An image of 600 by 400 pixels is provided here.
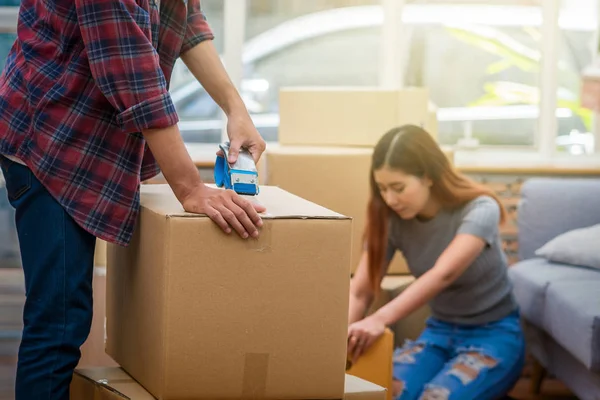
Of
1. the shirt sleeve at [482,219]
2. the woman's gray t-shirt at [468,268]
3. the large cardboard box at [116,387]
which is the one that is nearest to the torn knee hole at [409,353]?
the woman's gray t-shirt at [468,268]

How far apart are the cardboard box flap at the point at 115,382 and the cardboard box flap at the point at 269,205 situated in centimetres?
31

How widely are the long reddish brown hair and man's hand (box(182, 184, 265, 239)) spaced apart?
1.08m

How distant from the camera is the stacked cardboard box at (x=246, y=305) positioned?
1.49m

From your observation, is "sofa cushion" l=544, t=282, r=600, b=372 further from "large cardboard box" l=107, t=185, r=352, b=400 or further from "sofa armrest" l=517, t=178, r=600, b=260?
"large cardboard box" l=107, t=185, r=352, b=400

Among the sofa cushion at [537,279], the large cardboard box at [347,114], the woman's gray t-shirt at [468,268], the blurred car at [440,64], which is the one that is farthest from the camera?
the blurred car at [440,64]

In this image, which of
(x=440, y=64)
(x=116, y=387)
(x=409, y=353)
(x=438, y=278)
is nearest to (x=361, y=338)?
(x=438, y=278)

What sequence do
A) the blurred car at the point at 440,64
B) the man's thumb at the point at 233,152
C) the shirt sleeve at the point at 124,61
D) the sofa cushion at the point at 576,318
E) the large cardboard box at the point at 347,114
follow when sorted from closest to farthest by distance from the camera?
the shirt sleeve at the point at 124,61 < the man's thumb at the point at 233,152 < the sofa cushion at the point at 576,318 < the large cardboard box at the point at 347,114 < the blurred car at the point at 440,64

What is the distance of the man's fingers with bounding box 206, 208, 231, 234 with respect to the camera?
57.9 inches

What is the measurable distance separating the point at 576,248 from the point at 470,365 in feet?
1.98

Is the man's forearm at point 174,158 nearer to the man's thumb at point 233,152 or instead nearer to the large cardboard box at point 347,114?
the man's thumb at point 233,152

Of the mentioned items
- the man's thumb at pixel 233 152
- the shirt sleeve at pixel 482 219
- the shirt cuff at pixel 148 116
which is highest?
the shirt cuff at pixel 148 116

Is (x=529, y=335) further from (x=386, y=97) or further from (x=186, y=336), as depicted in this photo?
(x=186, y=336)

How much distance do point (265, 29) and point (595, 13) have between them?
1.32m

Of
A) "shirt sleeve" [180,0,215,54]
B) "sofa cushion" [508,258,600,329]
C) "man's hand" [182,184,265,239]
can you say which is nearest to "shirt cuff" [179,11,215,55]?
"shirt sleeve" [180,0,215,54]
